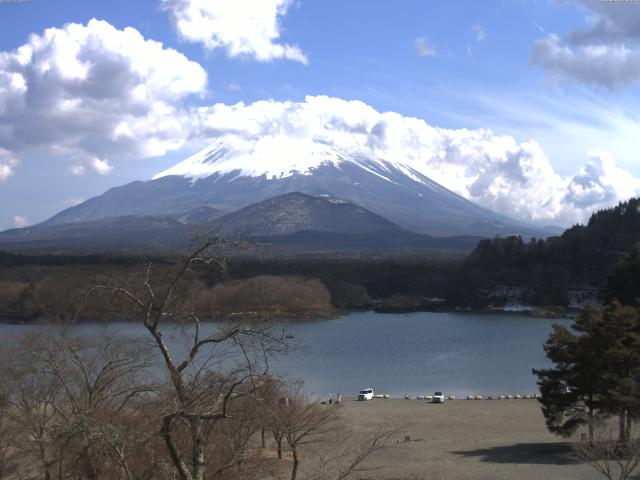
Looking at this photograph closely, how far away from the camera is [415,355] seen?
32.5m

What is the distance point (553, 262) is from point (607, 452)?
164 ft

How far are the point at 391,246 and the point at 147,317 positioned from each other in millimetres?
131477

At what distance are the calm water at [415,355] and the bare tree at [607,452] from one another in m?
7.83

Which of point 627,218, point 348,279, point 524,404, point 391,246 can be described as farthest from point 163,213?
point 524,404

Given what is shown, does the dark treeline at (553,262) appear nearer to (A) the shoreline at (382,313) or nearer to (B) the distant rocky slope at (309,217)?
(A) the shoreline at (382,313)

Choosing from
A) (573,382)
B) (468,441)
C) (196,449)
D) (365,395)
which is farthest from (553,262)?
(196,449)

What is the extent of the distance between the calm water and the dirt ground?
9.07ft

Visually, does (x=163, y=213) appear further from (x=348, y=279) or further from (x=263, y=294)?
(x=263, y=294)

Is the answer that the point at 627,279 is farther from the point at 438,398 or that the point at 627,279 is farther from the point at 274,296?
the point at 274,296

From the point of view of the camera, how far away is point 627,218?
2447 inches

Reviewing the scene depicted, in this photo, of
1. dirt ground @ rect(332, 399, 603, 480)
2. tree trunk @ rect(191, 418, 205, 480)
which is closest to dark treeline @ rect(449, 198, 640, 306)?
dirt ground @ rect(332, 399, 603, 480)

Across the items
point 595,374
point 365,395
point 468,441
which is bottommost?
point 365,395

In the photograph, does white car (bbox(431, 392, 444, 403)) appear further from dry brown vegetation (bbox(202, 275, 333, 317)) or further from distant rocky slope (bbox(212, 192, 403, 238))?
distant rocky slope (bbox(212, 192, 403, 238))

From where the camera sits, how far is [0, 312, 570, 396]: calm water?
2578 cm
